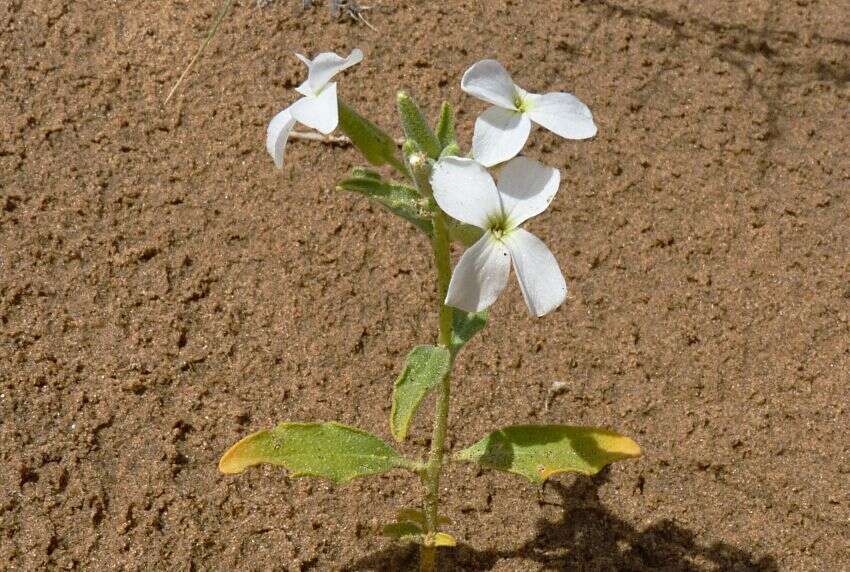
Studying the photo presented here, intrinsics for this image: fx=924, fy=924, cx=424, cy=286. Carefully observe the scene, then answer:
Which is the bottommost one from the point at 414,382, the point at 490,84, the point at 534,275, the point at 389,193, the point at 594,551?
the point at 594,551

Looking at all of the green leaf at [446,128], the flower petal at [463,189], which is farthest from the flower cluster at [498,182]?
the green leaf at [446,128]

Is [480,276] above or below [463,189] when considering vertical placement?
below

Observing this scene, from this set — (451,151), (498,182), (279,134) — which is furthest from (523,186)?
(279,134)

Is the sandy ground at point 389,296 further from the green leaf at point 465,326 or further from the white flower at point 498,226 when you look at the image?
the white flower at point 498,226

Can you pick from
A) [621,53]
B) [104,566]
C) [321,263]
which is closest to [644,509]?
[321,263]

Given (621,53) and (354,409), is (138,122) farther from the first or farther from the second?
(621,53)

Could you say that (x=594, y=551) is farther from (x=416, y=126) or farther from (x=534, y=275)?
(x=416, y=126)

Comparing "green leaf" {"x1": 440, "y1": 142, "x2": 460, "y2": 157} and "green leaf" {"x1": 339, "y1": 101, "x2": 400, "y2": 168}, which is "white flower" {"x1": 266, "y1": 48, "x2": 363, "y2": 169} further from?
"green leaf" {"x1": 440, "y1": 142, "x2": 460, "y2": 157}
